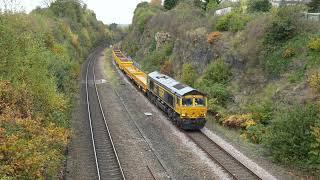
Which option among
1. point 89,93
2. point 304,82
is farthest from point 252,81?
point 89,93

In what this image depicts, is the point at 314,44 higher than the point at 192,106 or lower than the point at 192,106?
higher

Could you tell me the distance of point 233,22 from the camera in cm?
3706

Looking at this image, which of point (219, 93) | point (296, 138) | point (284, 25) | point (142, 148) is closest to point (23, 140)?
point (142, 148)

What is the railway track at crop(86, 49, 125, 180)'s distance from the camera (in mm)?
18703

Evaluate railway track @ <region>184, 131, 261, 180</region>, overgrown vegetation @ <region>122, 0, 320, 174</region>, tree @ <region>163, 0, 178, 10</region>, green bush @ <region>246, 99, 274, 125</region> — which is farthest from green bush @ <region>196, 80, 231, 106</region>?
tree @ <region>163, 0, 178, 10</region>

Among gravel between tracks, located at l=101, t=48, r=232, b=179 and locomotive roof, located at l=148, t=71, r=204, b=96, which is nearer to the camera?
gravel between tracks, located at l=101, t=48, r=232, b=179

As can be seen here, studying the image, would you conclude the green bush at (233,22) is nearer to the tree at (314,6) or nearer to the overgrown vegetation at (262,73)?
the overgrown vegetation at (262,73)

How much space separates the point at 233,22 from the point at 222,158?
1958 centimetres

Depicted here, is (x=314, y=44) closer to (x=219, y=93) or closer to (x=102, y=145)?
(x=219, y=93)

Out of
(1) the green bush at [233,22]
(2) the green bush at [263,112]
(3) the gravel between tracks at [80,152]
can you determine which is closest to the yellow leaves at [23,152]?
(3) the gravel between tracks at [80,152]

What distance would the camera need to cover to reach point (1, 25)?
1959 cm

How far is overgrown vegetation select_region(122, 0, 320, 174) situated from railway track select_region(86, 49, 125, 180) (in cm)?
847

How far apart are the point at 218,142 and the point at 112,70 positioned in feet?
Answer: 132

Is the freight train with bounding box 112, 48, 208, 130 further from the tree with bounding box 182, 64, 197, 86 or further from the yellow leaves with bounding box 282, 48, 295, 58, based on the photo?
the yellow leaves with bounding box 282, 48, 295, 58
